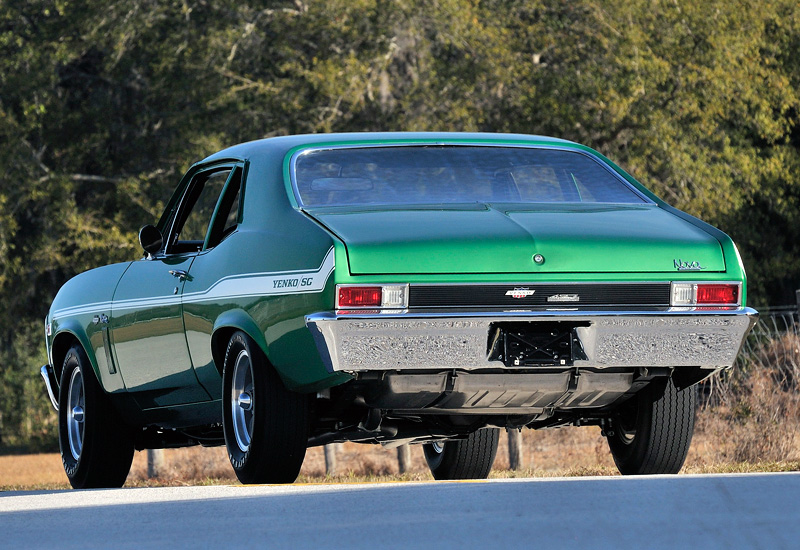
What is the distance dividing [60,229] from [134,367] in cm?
2068

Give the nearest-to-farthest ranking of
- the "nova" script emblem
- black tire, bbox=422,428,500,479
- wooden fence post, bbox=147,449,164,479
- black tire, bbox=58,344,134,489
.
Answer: the "nova" script emblem < black tire, bbox=58,344,134,489 < black tire, bbox=422,428,500,479 < wooden fence post, bbox=147,449,164,479

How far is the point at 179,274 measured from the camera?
27.8 ft

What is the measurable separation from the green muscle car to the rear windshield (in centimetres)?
1

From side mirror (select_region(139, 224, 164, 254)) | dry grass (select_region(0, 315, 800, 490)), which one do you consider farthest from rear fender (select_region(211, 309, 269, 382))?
dry grass (select_region(0, 315, 800, 490))

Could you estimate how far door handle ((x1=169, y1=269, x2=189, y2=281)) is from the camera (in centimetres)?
837

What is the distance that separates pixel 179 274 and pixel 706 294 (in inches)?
109

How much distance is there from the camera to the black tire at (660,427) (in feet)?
26.3

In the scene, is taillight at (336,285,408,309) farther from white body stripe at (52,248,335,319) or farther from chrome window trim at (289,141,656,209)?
chrome window trim at (289,141,656,209)

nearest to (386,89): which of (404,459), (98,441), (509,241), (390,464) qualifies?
(390,464)

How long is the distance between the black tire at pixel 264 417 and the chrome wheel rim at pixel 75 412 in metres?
2.19

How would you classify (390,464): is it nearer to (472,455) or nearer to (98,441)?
(472,455)

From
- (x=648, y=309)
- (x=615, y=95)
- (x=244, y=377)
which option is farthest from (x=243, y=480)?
(x=615, y=95)

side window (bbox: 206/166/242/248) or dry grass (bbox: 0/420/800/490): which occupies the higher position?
side window (bbox: 206/166/242/248)

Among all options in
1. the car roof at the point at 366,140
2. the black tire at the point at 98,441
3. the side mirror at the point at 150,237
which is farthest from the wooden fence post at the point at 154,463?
the car roof at the point at 366,140
